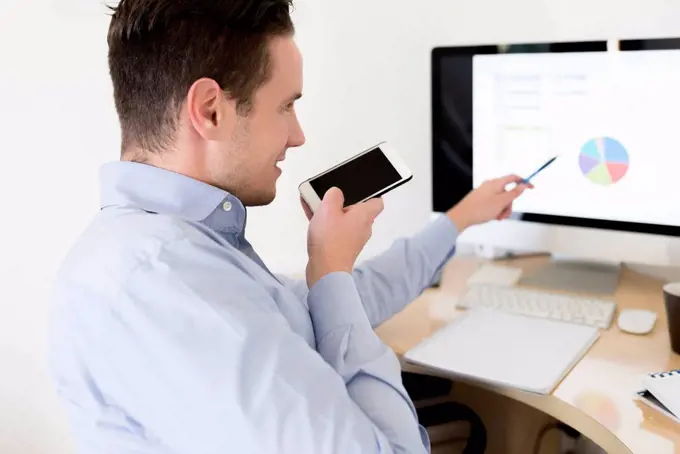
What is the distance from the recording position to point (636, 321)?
1130 mm

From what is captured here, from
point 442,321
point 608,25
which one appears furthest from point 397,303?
point 608,25

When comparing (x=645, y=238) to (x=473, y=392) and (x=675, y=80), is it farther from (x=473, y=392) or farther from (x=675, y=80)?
(x=473, y=392)

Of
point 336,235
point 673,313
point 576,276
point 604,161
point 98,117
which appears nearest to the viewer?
point 336,235

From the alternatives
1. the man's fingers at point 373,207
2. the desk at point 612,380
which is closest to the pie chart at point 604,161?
the desk at point 612,380

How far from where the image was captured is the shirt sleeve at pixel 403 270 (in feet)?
3.84

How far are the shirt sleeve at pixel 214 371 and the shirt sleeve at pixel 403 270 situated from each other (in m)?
0.45

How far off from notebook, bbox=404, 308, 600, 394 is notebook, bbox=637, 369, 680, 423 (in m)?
0.11

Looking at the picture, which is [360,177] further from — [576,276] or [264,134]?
[576,276]

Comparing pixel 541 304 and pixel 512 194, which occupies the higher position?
pixel 512 194

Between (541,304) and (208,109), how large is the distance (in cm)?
70

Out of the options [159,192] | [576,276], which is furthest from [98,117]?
[576,276]

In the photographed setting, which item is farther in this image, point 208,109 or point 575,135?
point 575,135

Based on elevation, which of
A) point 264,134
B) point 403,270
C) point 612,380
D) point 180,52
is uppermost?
point 180,52

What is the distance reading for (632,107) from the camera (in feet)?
3.96
